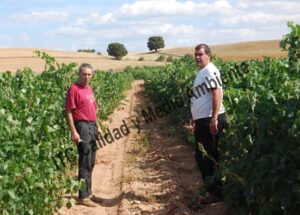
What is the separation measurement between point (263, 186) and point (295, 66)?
1219 millimetres

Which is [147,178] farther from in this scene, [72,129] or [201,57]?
[201,57]

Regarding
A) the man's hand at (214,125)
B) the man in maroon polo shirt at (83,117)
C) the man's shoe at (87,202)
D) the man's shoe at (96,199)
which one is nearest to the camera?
the man's hand at (214,125)

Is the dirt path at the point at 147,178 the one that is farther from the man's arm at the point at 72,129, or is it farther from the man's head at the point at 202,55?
the man's head at the point at 202,55

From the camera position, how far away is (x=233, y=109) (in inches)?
260

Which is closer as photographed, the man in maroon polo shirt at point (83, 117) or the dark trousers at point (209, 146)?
the dark trousers at point (209, 146)

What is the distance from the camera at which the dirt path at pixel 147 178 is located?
21.3 feet

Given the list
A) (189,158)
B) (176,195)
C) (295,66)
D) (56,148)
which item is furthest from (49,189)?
(189,158)

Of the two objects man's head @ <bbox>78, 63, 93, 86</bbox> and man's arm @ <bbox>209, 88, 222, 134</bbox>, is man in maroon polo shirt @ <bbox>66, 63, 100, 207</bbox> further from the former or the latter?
man's arm @ <bbox>209, 88, 222, 134</bbox>

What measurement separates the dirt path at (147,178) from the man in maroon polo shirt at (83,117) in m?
0.55

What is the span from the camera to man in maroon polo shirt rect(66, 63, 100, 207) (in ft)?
21.2

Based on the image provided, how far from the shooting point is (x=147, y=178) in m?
8.14

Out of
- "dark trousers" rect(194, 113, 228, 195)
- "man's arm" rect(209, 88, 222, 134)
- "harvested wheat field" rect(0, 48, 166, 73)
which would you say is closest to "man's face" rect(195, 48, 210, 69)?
"man's arm" rect(209, 88, 222, 134)

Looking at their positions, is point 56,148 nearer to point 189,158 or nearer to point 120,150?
point 189,158

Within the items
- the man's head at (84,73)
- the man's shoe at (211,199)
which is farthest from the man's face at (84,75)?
the man's shoe at (211,199)
